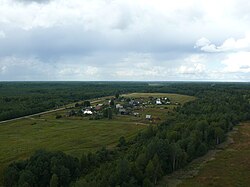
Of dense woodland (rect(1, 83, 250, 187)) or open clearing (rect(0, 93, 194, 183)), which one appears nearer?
dense woodland (rect(1, 83, 250, 187))

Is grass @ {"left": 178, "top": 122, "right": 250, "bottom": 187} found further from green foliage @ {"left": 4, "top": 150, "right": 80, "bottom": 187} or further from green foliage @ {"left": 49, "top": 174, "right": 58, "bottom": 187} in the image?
green foliage @ {"left": 49, "top": 174, "right": 58, "bottom": 187}

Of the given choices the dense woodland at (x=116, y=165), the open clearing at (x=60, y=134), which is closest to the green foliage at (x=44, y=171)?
the dense woodland at (x=116, y=165)

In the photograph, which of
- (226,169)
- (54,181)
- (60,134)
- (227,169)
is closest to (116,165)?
(54,181)

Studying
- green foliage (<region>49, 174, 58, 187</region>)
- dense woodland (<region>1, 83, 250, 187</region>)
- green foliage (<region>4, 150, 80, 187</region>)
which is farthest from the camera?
green foliage (<region>4, 150, 80, 187</region>)

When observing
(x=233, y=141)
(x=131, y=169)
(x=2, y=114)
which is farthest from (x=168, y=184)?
(x=2, y=114)

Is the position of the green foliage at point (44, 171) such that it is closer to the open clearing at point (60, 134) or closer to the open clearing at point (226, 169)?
the open clearing at point (60, 134)

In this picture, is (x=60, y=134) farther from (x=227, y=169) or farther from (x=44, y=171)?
(x=227, y=169)

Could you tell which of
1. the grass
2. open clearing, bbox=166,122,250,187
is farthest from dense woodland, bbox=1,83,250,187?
the grass
